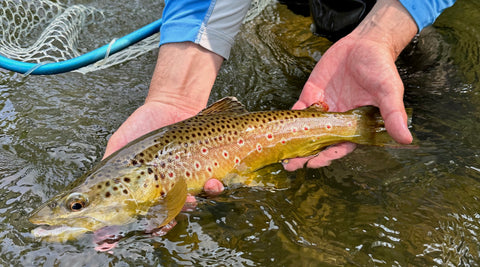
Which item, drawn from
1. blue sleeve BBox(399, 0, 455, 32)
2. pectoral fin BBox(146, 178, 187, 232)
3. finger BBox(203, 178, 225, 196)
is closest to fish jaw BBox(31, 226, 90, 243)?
pectoral fin BBox(146, 178, 187, 232)

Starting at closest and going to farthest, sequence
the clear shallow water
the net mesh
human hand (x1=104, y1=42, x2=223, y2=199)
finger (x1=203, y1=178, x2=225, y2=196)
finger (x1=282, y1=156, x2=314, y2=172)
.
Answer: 1. the clear shallow water
2. finger (x1=203, y1=178, x2=225, y2=196)
3. finger (x1=282, y1=156, x2=314, y2=172)
4. human hand (x1=104, y1=42, x2=223, y2=199)
5. the net mesh

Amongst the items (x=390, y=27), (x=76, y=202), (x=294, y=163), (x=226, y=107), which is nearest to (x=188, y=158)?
(x=226, y=107)

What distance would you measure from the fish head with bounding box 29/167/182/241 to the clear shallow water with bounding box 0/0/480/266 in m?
0.14

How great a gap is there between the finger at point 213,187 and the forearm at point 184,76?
0.88 m

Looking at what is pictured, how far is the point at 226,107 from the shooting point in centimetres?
306

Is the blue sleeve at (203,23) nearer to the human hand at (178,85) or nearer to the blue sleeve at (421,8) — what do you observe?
the human hand at (178,85)

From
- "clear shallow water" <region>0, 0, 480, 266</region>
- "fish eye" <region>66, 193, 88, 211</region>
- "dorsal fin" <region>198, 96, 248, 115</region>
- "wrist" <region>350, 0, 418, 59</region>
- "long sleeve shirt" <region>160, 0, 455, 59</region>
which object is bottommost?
"clear shallow water" <region>0, 0, 480, 266</region>

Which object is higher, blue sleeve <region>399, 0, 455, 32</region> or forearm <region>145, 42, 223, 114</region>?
blue sleeve <region>399, 0, 455, 32</region>

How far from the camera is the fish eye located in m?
2.47

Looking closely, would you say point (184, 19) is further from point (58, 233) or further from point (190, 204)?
point (58, 233)

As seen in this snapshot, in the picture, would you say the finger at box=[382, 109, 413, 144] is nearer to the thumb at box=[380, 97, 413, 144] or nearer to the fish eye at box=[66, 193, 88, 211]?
the thumb at box=[380, 97, 413, 144]

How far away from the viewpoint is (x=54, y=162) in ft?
11.1

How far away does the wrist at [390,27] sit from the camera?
328 centimetres

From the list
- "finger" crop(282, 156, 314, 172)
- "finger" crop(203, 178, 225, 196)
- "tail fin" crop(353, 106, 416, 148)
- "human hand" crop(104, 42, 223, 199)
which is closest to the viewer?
"finger" crop(203, 178, 225, 196)
